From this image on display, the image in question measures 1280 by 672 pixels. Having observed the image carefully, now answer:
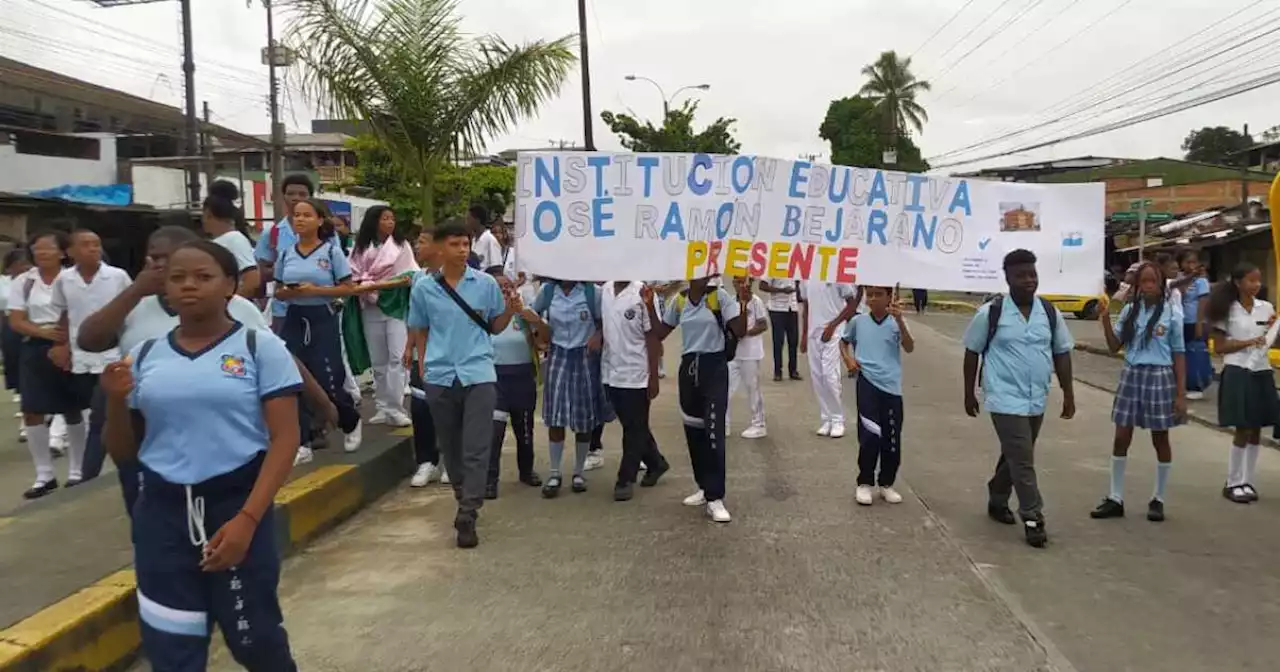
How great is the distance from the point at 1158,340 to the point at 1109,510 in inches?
43.5

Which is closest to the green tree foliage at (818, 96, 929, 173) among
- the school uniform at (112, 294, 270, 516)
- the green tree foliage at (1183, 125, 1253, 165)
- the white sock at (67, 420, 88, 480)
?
the green tree foliage at (1183, 125, 1253, 165)

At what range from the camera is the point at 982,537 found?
19.3ft

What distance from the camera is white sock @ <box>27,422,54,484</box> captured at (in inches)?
269

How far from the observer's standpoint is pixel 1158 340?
6.34m

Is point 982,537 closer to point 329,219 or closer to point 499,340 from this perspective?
point 499,340

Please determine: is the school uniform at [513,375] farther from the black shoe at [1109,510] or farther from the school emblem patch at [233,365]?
the school emblem patch at [233,365]

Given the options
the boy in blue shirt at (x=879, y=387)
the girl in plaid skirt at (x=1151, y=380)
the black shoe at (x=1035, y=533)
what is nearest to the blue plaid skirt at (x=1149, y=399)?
the girl in plaid skirt at (x=1151, y=380)

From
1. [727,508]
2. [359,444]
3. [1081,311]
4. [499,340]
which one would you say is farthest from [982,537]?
[1081,311]

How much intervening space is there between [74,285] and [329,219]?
171cm

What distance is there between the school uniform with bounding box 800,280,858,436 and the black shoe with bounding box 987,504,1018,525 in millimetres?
2762

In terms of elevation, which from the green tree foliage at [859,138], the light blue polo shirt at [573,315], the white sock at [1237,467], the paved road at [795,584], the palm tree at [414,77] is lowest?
the paved road at [795,584]

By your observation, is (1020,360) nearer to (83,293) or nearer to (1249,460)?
(1249,460)

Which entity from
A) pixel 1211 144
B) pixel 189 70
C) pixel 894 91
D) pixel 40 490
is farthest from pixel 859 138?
pixel 40 490

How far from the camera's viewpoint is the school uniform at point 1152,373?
628cm
